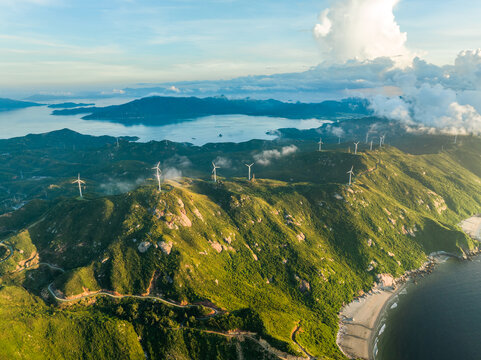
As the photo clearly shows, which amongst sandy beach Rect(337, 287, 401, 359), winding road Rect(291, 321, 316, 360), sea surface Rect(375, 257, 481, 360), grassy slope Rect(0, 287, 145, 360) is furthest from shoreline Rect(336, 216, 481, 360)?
grassy slope Rect(0, 287, 145, 360)

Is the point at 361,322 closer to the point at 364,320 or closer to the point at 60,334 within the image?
the point at 364,320

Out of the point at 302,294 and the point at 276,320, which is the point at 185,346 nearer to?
the point at 276,320

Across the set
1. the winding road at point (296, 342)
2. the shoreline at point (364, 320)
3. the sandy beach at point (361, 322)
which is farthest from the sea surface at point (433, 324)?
the winding road at point (296, 342)

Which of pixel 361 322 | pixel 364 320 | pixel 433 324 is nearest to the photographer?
pixel 433 324

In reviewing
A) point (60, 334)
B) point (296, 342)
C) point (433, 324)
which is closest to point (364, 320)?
point (433, 324)

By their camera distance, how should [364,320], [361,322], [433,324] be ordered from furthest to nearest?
[364,320] → [361,322] → [433,324]

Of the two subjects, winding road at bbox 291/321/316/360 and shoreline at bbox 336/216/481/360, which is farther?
shoreline at bbox 336/216/481/360

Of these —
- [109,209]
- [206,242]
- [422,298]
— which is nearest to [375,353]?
[422,298]

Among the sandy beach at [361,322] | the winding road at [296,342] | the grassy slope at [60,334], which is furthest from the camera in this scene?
the sandy beach at [361,322]

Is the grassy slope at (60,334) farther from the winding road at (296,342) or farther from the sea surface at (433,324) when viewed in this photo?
the sea surface at (433,324)

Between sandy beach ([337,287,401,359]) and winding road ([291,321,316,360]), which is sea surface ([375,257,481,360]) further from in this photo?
winding road ([291,321,316,360])
